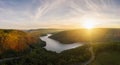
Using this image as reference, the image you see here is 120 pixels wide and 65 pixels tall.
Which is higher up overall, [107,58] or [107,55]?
[107,55]

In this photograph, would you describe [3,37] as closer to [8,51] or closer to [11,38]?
[11,38]

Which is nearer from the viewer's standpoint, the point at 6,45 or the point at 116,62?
the point at 116,62

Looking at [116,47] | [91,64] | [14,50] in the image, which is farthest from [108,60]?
[14,50]

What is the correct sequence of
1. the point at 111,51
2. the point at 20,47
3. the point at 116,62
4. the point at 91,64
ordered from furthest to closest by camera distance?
the point at 20,47, the point at 111,51, the point at 116,62, the point at 91,64

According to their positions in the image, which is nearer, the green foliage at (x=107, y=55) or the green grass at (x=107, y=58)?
the green grass at (x=107, y=58)

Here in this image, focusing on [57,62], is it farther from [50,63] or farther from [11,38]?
[11,38]

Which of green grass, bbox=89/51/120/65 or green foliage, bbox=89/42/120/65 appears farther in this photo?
green foliage, bbox=89/42/120/65

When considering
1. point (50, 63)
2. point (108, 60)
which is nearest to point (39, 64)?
point (50, 63)

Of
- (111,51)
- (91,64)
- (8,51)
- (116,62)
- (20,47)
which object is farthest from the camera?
(20,47)

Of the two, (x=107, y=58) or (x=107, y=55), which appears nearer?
(x=107, y=58)
